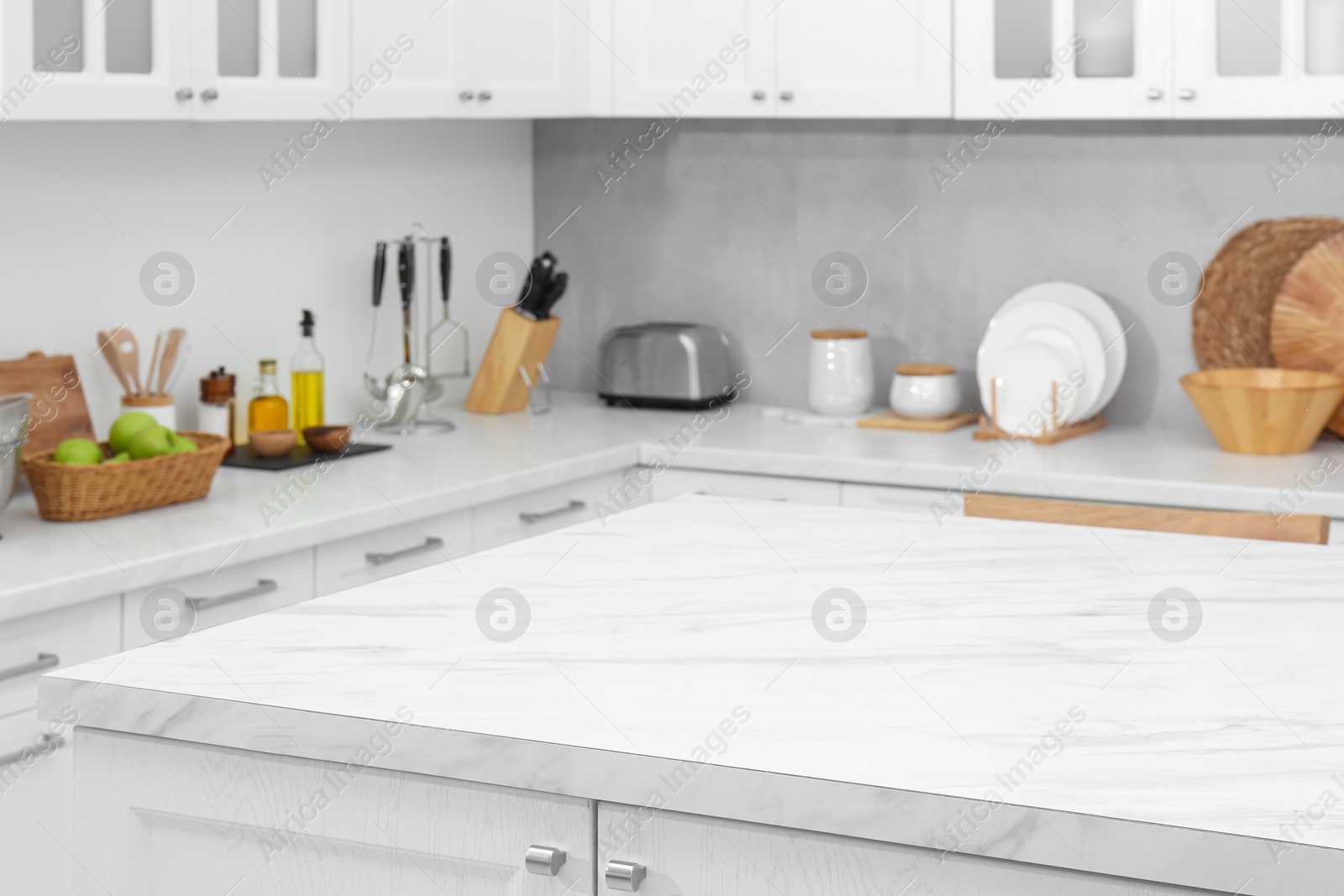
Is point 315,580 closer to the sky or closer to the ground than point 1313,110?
closer to the ground

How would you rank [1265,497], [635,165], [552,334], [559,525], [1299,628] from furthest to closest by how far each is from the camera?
[635,165] → [552,334] → [559,525] → [1265,497] → [1299,628]

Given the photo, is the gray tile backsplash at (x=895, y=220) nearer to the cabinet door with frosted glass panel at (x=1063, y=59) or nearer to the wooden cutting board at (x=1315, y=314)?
the wooden cutting board at (x=1315, y=314)

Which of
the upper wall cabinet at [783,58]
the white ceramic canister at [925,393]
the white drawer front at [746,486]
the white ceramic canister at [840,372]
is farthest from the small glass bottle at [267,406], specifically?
the white ceramic canister at [925,393]

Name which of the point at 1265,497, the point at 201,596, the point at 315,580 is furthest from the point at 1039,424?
the point at 201,596

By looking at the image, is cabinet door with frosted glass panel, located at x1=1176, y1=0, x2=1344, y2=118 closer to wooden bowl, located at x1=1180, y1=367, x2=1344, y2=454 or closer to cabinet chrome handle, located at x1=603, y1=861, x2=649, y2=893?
wooden bowl, located at x1=1180, y1=367, x2=1344, y2=454

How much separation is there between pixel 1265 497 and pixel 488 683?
184 cm

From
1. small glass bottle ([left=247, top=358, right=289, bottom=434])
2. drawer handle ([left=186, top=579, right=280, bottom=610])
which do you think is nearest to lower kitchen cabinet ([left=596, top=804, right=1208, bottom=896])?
drawer handle ([left=186, top=579, right=280, bottom=610])

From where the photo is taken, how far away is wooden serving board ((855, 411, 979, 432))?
3.26m

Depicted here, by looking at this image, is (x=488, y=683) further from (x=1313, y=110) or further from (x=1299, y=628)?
(x=1313, y=110)

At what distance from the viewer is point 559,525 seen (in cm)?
296

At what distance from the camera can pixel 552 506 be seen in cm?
295

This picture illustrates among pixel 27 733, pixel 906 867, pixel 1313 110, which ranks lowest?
pixel 27 733

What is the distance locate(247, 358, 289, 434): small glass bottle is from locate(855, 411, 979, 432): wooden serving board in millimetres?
1237

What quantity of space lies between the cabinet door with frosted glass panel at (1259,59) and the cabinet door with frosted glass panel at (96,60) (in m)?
1.81
